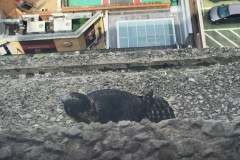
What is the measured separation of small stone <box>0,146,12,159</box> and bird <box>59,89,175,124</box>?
107cm

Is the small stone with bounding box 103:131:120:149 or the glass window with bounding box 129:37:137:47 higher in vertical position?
the glass window with bounding box 129:37:137:47

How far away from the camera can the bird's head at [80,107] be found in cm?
475

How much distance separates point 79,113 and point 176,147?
149cm

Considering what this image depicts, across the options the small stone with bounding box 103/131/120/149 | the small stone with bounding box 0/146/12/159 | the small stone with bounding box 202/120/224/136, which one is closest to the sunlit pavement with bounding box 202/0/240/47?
the small stone with bounding box 202/120/224/136

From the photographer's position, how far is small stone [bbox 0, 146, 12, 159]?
390 cm

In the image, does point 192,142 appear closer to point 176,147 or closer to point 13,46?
point 176,147

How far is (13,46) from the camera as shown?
16703 millimetres

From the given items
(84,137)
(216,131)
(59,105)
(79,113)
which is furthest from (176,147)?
(59,105)

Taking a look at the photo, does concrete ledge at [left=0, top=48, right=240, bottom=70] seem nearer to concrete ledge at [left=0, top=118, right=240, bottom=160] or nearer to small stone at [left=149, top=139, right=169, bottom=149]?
concrete ledge at [left=0, top=118, right=240, bottom=160]

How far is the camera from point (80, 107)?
476 centimetres

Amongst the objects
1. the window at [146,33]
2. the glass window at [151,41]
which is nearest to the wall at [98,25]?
the window at [146,33]

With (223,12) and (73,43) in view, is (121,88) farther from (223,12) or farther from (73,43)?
(73,43)

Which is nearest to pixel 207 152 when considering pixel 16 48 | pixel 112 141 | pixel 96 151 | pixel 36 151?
pixel 112 141

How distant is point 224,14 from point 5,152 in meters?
10.9
